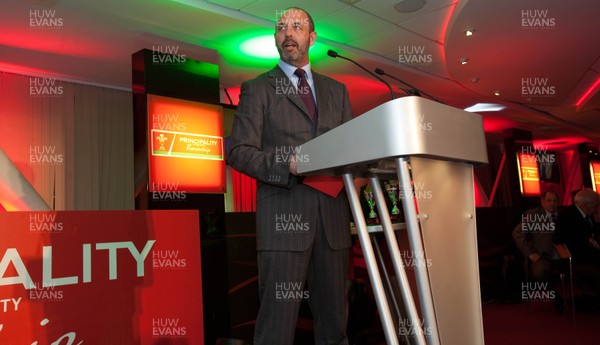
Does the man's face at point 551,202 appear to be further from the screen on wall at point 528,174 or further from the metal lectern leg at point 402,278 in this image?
the metal lectern leg at point 402,278

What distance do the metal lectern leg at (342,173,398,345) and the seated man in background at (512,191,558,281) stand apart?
481cm

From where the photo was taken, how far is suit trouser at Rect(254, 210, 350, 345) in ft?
4.12

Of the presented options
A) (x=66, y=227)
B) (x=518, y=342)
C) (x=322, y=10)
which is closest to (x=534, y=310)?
(x=518, y=342)

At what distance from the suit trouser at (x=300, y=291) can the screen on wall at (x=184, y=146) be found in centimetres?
310

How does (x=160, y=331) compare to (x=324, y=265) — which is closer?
(x=324, y=265)

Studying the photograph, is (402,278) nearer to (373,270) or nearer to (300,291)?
(373,270)

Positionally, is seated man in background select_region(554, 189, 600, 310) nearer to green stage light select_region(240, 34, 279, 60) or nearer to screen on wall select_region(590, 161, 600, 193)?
green stage light select_region(240, 34, 279, 60)

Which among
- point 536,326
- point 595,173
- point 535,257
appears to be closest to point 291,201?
point 536,326

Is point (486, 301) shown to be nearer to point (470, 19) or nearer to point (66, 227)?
point (470, 19)

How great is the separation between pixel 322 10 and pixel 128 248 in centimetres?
292

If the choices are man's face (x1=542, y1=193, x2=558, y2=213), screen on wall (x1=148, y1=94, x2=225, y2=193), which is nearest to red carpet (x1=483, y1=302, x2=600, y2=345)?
man's face (x1=542, y1=193, x2=558, y2=213)

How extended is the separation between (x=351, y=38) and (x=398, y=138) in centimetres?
396

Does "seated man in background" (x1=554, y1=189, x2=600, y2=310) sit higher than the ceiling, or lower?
lower

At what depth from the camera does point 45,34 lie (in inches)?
170
